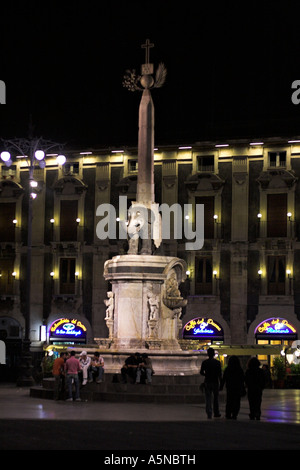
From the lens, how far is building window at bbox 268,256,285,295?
170 feet

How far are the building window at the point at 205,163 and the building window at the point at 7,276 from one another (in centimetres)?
1321

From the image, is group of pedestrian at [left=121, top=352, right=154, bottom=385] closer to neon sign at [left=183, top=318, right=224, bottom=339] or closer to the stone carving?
the stone carving

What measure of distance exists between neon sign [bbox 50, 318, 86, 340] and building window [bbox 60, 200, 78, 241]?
5.01 m

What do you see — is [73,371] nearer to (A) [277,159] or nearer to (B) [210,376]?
(B) [210,376]

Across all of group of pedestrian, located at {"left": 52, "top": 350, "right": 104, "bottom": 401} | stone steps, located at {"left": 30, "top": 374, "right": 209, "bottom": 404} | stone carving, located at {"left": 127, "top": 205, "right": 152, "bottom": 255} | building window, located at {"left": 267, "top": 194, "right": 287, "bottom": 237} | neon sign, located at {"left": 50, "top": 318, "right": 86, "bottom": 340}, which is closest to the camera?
stone steps, located at {"left": 30, "top": 374, "right": 209, "bottom": 404}

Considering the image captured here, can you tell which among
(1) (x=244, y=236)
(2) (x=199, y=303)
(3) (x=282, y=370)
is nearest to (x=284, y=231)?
(1) (x=244, y=236)

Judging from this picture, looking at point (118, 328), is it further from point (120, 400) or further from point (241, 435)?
point (241, 435)

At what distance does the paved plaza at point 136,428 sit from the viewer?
15.9 m

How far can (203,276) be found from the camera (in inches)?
2095

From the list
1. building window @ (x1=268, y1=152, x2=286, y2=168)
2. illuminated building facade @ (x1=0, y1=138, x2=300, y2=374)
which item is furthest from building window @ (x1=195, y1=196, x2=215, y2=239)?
building window @ (x1=268, y1=152, x2=286, y2=168)

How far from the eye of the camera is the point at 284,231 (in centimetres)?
→ 5222

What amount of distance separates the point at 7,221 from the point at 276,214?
1682cm

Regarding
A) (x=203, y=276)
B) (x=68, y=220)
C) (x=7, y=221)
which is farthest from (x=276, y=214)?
(x=7, y=221)

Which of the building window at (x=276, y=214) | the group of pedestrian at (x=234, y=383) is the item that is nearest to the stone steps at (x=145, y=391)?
the group of pedestrian at (x=234, y=383)
